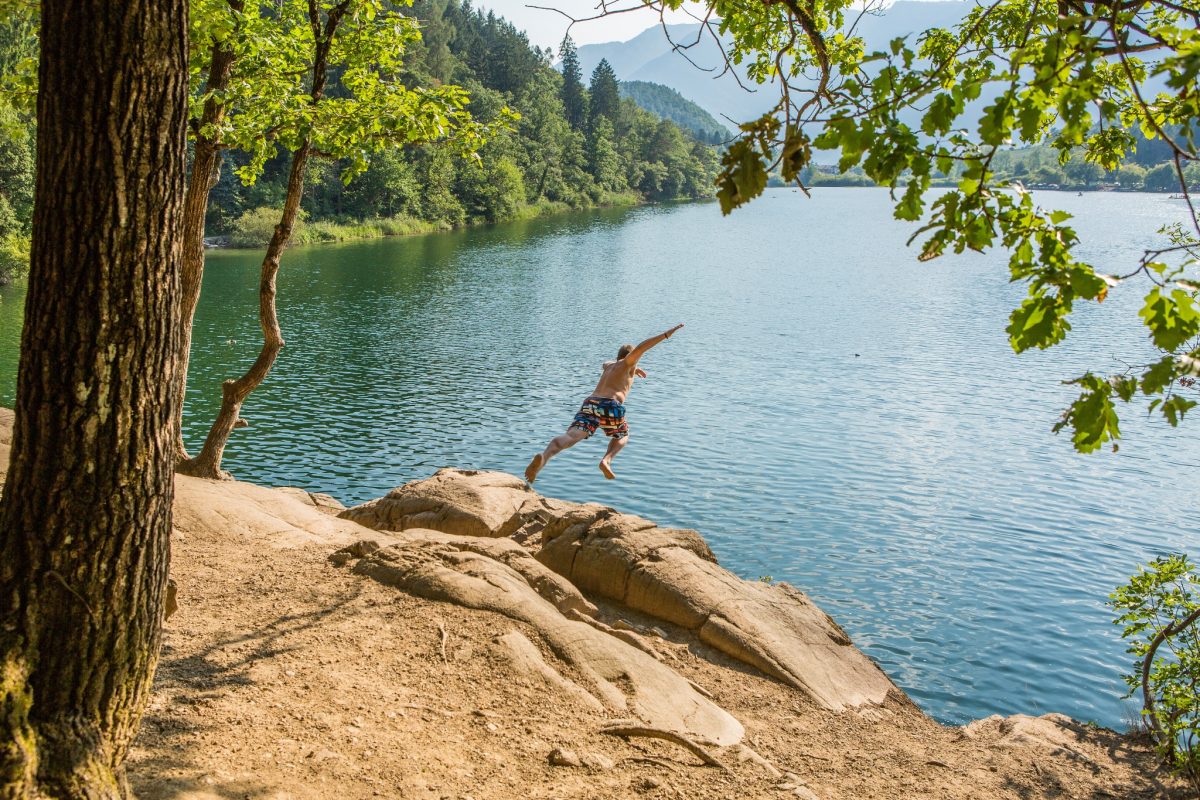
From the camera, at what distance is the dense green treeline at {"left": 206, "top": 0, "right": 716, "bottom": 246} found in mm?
78875

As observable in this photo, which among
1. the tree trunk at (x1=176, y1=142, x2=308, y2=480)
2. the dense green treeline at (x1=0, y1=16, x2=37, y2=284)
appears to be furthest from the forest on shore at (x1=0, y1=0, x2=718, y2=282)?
the tree trunk at (x1=176, y1=142, x2=308, y2=480)

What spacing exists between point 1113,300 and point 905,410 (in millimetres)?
23166

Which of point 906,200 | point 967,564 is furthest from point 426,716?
point 967,564

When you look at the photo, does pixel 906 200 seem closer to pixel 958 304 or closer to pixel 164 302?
pixel 164 302

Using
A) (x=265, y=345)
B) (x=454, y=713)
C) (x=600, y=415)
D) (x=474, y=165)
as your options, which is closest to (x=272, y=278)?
(x=265, y=345)

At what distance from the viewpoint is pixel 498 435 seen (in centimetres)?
2628

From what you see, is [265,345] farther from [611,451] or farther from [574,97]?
[574,97]

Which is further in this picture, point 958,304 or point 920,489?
point 958,304

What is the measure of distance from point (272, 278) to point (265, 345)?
95 cm

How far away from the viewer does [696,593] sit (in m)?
10.7

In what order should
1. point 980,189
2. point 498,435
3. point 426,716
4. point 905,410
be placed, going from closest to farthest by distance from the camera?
point 980,189, point 426,716, point 498,435, point 905,410

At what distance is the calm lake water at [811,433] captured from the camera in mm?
17297

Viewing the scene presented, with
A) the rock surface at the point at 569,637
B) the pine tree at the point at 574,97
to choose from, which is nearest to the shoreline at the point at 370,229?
the pine tree at the point at 574,97

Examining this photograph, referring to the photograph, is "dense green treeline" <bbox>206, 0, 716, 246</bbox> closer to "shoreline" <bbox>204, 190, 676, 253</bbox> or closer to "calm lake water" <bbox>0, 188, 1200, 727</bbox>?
"shoreline" <bbox>204, 190, 676, 253</bbox>
